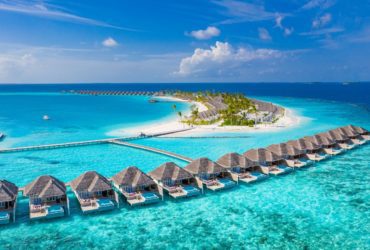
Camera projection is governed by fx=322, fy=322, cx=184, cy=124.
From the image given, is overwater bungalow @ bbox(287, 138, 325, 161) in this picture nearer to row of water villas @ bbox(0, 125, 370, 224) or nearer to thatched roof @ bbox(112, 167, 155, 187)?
row of water villas @ bbox(0, 125, 370, 224)

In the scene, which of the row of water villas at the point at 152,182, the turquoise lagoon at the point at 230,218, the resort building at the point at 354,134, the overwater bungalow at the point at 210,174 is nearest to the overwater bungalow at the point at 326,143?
the turquoise lagoon at the point at 230,218

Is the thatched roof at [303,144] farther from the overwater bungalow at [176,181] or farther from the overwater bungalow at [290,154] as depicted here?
the overwater bungalow at [176,181]

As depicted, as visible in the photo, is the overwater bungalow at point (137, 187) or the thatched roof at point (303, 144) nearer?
the overwater bungalow at point (137, 187)

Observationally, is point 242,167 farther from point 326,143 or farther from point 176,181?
point 326,143

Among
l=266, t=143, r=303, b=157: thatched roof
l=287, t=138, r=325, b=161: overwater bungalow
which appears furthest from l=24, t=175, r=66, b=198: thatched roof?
l=287, t=138, r=325, b=161: overwater bungalow

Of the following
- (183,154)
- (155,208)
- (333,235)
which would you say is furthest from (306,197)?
(183,154)
